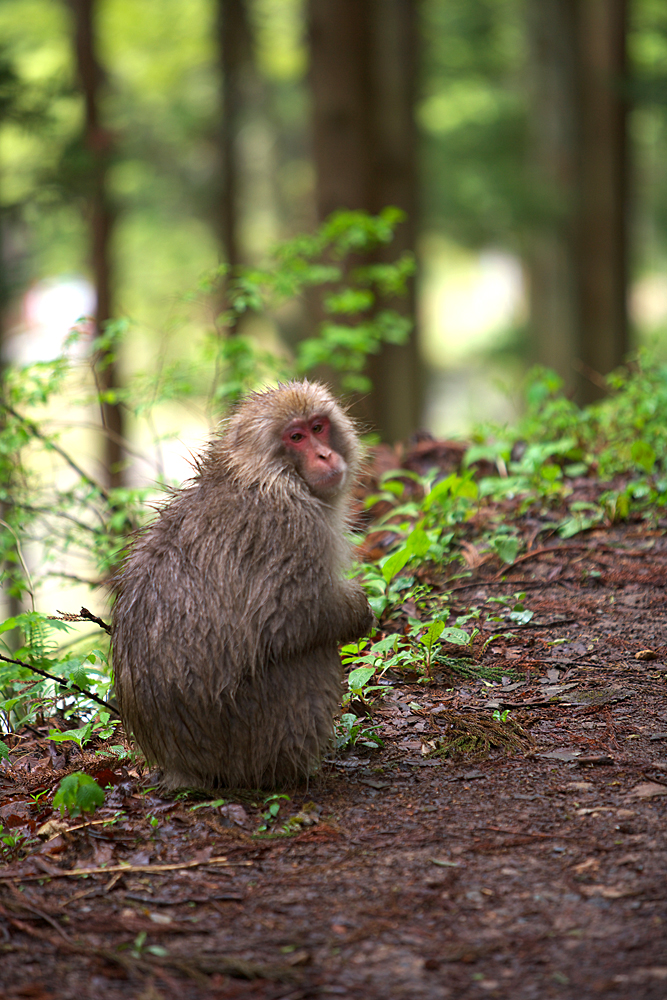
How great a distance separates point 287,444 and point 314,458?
0.14 metres

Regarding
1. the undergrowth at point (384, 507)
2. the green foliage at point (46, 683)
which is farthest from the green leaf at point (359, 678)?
the green foliage at point (46, 683)

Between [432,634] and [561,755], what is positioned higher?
[432,634]

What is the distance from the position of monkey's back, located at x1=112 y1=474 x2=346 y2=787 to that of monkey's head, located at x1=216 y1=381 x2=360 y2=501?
0.12 metres

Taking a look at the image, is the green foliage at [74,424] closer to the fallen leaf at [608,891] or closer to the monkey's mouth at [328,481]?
the monkey's mouth at [328,481]

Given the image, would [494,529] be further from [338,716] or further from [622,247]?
[622,247]

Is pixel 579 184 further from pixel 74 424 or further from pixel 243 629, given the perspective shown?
pixel 243 629

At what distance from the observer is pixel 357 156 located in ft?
38.4

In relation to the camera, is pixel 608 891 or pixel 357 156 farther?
pixel 357 156

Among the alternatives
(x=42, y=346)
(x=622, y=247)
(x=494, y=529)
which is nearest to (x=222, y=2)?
(x=42, y=346)

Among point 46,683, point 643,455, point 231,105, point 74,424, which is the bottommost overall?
point 46,683

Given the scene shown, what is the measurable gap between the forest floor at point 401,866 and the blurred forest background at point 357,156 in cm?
378

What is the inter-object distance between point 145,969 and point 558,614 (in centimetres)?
304

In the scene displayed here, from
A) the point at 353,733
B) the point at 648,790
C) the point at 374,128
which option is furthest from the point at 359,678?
the point at 374,128

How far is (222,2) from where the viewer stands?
55.2 ft
